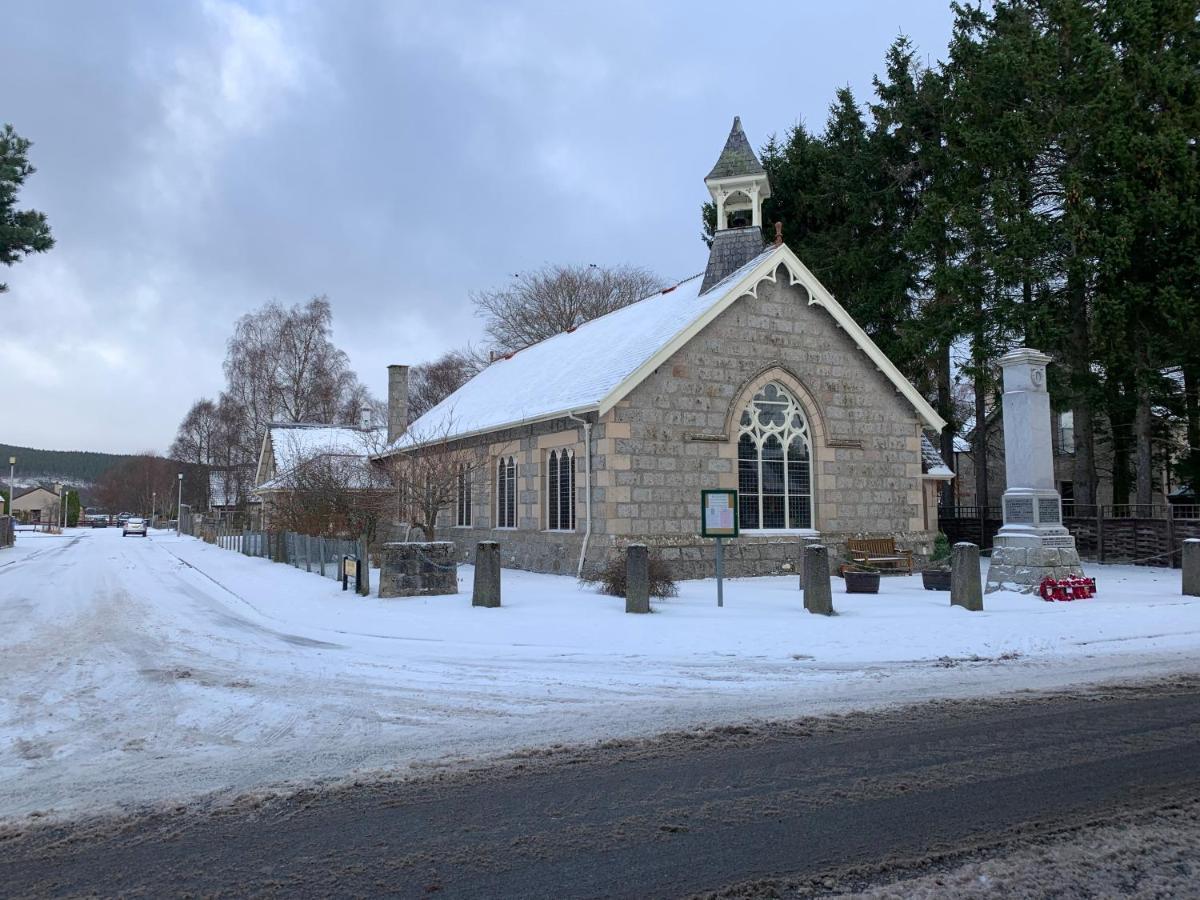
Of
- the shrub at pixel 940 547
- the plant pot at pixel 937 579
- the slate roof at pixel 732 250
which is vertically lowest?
the plant pot at pixel 937 579

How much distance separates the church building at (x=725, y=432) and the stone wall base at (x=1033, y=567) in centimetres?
452

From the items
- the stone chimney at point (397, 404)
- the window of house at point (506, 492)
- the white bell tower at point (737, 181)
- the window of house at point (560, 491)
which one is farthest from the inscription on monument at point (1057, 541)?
the stone chimney at point (397, 404)

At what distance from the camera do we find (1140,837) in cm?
434

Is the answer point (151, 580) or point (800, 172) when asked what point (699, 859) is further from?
point (800, 172)

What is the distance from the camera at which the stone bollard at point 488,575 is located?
519 inches

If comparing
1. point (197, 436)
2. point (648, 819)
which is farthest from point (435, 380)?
point (648, 819)

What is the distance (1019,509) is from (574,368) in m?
10.9

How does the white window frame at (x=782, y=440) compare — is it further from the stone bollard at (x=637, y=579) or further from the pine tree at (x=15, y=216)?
the pine tree at (x=15, y=216)

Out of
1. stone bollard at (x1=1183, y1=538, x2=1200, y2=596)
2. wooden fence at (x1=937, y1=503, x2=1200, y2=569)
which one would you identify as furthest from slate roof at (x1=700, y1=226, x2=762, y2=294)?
stone bollard at (x1=1183, y1=538, x2=1200, y2=596)

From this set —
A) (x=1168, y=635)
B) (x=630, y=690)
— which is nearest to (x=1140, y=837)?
(x=630, y=690)

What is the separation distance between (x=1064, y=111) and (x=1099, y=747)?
24443 mm

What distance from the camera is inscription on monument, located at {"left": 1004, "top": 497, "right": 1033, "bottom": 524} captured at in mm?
15570

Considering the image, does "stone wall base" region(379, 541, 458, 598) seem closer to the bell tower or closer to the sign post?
the sign post

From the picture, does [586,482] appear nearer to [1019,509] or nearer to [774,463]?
[774,463]
